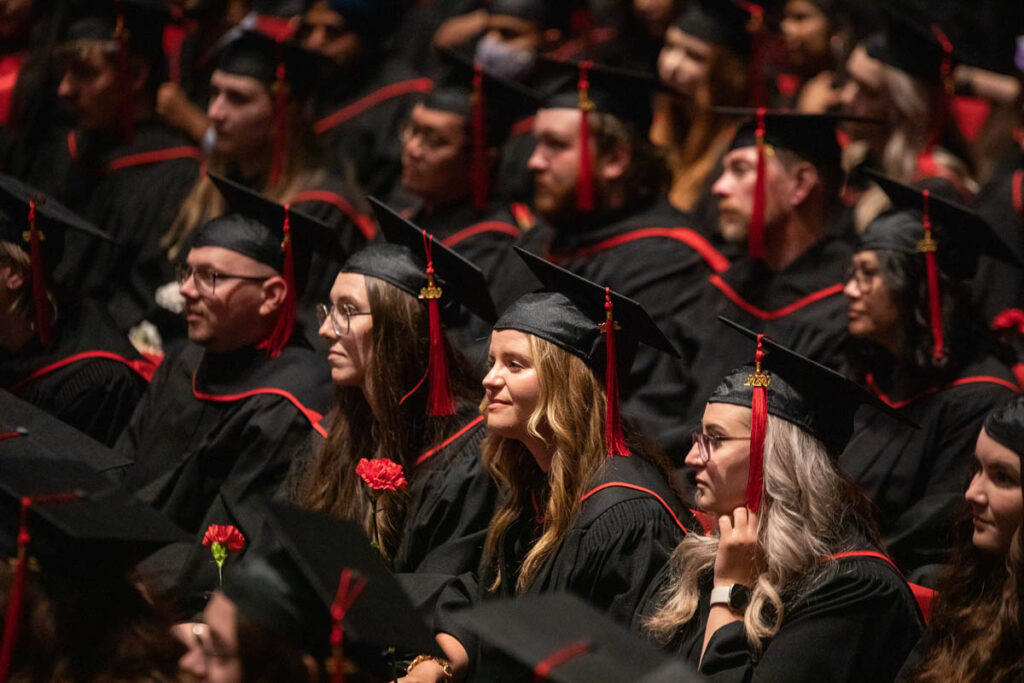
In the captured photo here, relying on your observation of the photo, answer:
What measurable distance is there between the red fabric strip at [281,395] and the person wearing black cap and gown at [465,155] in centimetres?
144

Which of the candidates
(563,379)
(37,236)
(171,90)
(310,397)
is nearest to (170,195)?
(171,90)

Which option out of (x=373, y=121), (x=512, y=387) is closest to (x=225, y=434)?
(x=512, y=387)

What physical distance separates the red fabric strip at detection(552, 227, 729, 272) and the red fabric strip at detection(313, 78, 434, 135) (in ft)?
7.36

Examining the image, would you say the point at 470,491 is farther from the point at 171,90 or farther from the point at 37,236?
the point at 171,90

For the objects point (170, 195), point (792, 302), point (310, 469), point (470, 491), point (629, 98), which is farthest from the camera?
point (170, 195)

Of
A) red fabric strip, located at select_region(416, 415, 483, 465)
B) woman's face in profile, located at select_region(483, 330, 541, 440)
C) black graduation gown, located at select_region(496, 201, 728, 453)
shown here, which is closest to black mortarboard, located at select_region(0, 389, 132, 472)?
red fabric strip, located at select_region(416, 415, 483, 465)

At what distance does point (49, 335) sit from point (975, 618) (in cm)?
332

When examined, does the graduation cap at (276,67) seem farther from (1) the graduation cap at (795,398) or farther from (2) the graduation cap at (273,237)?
(1) the graduation cap at (795,398)

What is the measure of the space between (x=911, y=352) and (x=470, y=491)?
5.02 ft

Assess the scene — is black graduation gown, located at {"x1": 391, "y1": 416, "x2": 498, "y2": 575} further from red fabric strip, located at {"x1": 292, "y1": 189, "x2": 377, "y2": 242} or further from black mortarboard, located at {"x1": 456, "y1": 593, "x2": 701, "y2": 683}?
red fabric strip, located at {"x1": 292, "y1": 189, "x2": 377, "y2": 242}

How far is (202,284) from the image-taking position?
474 centimetres

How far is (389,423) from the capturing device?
13.9 ft

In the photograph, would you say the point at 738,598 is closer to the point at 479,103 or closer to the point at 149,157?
the point at 479,103

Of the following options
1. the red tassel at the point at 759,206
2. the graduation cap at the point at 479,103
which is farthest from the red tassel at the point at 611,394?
the graduation cap at the point at 479,103
